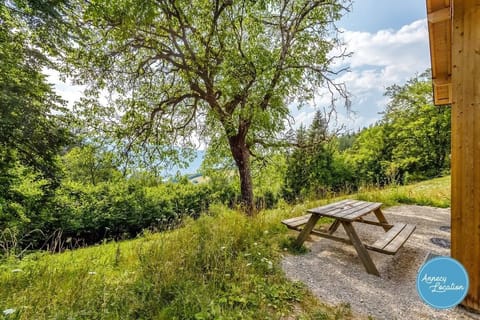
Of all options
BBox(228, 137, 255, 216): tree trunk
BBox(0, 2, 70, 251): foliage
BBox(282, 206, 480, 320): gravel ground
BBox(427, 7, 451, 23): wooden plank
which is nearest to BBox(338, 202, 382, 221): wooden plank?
BBox(282, 206, 480, 320): gravel ground

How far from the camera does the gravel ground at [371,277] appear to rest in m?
2.20

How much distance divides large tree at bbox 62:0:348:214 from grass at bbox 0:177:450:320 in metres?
2.17

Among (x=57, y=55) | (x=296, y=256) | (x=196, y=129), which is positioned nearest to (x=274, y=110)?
(x=196, y=129)

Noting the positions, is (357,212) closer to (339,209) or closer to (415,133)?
(339,209)

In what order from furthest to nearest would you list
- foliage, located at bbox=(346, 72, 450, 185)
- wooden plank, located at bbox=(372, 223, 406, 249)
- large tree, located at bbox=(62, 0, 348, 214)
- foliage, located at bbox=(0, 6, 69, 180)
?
1. foliage, located at bbox=(346, 72, 450, 185)
2. large tree, located at bbox=(62, 0, 348, 214)
3. foliage, located at bbox=(0, 6, 69, 180)
4. wooden plank, located at bbox=(372, 223, 406, 249)

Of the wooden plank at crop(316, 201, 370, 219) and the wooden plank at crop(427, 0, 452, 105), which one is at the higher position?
the wooden plank at crop(427, 0, 452, 105)

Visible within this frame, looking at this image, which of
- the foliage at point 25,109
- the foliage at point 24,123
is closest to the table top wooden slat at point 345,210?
the foliage at point 24,123

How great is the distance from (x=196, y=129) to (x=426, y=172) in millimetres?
20618

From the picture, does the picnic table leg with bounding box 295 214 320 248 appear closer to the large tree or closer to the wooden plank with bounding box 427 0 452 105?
the large tree

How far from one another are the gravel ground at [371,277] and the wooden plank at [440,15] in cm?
307

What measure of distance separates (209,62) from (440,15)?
437cm

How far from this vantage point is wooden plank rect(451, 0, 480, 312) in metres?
2.01

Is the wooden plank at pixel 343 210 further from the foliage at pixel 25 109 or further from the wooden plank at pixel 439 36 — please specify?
the foliage at pixel 25 109

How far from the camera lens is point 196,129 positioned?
7.04 metres
